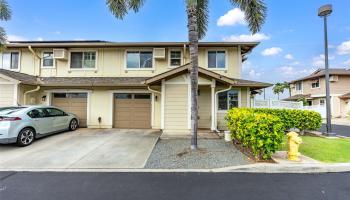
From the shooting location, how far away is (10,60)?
14.1 metres

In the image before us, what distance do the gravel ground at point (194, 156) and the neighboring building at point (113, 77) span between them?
14.0 ft

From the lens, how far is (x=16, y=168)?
19.9 ft

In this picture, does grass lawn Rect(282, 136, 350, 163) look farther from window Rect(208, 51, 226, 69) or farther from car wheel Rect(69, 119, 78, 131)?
car wheel Rect(69, 119, 78, 131)

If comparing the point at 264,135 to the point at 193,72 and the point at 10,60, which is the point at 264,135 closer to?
the point at 193,72

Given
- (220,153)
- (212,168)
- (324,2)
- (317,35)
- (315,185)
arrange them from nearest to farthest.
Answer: (315,185)
(212,168)
(220,153)
(324,2)
(317,35)

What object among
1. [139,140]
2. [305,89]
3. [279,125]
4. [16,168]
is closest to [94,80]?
[139,140]

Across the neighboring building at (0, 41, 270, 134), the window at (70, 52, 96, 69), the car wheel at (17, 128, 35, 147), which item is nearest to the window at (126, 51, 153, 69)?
the neighboring building at (0, 41, 270, 134)

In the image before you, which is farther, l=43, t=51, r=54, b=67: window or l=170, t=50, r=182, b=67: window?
l=43, t=51, r=54, b=67: window

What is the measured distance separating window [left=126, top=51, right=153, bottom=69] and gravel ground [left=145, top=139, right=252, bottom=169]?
6529mm

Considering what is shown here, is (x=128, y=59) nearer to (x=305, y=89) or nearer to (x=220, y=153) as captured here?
(x=220, y=153)

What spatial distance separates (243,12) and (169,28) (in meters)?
5.48

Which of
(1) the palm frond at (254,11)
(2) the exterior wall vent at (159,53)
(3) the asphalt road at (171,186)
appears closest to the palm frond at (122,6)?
(2) the exterior wall vent at (159,53)

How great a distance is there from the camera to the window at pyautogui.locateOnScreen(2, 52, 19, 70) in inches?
553

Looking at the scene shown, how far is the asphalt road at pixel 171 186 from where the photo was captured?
4258mm
